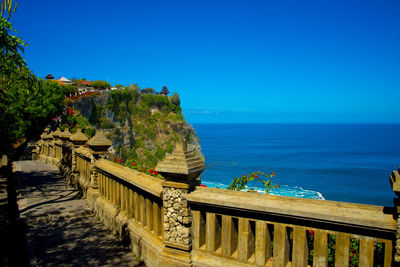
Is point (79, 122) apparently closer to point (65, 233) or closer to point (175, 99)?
point (65, 233)

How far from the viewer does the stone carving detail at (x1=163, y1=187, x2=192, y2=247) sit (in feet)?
14.6

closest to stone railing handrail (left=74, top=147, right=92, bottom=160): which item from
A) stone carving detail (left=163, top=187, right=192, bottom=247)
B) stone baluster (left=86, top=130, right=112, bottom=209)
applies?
stone baluster (left=86, top=130, right=112, bottom=209)

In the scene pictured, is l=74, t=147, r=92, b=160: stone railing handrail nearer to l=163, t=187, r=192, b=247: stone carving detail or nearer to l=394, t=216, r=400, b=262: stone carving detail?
l=163, t=187, r=192, b=247: stone carving detail

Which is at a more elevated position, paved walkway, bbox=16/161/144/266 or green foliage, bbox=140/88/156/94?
green foliage, bbox=140/88/156/94

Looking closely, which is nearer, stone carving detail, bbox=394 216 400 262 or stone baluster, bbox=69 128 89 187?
stone carving detail, bbox=394 216 400 262

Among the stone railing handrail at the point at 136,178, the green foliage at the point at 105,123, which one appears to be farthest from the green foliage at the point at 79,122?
the stone railing handrail at the point at 136,178

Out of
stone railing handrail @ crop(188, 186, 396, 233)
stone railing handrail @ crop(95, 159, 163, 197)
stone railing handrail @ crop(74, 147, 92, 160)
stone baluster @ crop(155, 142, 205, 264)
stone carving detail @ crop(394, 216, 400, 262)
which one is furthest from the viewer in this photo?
stone railing handrail @ crop(74, 147, 92, 160)

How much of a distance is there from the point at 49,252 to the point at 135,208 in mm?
1966

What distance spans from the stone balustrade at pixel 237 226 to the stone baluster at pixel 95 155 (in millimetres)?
2192

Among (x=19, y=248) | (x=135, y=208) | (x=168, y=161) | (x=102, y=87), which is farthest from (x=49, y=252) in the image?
(x=102, y=87)

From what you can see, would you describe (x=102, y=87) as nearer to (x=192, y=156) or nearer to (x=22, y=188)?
(x=22, y=188)

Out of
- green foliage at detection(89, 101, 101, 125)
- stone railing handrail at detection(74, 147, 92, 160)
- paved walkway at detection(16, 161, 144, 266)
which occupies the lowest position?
paved walkway at detection(16, 161, 144, 266)

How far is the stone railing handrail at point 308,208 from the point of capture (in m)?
3.14

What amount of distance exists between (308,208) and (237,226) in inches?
47.7
